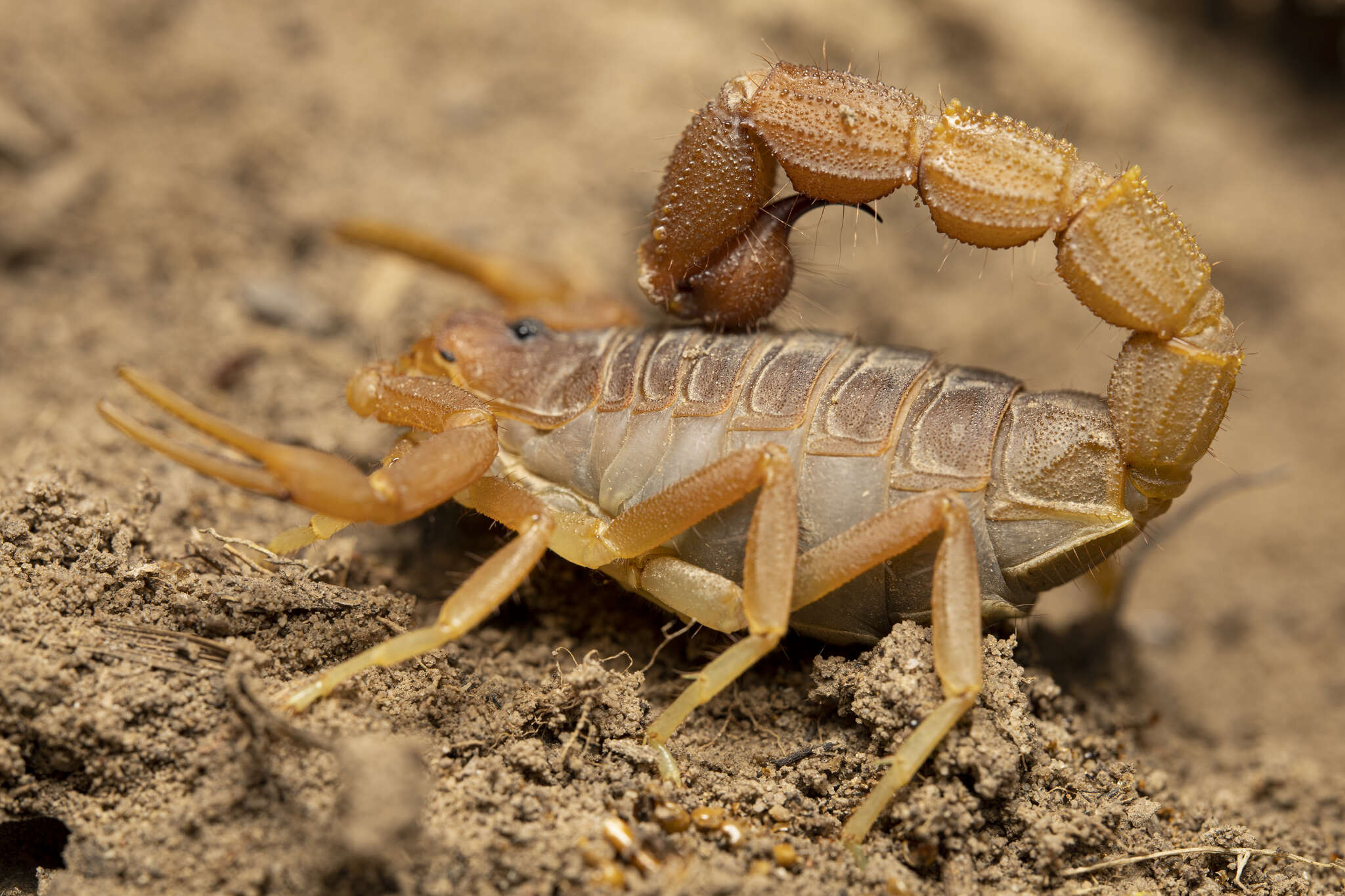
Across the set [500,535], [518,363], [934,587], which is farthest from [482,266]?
[934,587]

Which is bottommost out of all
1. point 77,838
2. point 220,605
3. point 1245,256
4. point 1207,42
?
point 77,838

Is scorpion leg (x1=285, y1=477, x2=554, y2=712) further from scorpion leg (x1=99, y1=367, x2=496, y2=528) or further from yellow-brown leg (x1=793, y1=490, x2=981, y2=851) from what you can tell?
yellow-brown leg (x1=793, y1=490, x2=981, y2=851)

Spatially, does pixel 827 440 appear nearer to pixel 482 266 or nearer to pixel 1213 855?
pixel 1213 855

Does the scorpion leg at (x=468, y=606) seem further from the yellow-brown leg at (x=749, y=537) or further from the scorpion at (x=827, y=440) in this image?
the yellow-brown leg at (x=749, y=537)

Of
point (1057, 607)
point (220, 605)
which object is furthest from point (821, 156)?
point (1057, 607)

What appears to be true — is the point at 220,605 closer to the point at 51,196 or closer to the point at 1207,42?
the point at 51,196
